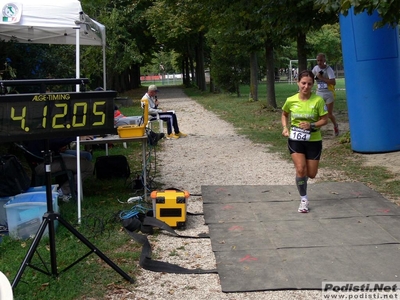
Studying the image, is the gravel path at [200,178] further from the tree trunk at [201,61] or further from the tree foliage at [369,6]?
the tree trunk at [201,61]

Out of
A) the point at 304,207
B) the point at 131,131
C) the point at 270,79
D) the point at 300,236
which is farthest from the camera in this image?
the point at 270,79

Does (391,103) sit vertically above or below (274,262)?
above

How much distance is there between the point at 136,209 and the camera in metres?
7.43

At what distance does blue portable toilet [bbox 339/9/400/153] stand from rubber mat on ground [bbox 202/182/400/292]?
8.86 feet

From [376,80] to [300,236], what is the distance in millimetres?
5722

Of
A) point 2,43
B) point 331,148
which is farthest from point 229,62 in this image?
point 2,43

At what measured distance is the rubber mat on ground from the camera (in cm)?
522

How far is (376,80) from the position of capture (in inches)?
437

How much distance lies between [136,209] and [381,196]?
132 inches

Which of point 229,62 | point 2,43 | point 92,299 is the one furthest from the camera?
point 229,62

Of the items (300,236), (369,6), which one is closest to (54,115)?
(300,236)

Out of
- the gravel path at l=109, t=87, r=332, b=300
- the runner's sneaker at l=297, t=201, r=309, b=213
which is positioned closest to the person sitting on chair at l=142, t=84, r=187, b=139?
the gravel path at l=109, t=87, r=332, b=300

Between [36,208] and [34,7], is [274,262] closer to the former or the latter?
[36,208]

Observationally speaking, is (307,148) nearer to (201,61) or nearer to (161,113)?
(161,113)
